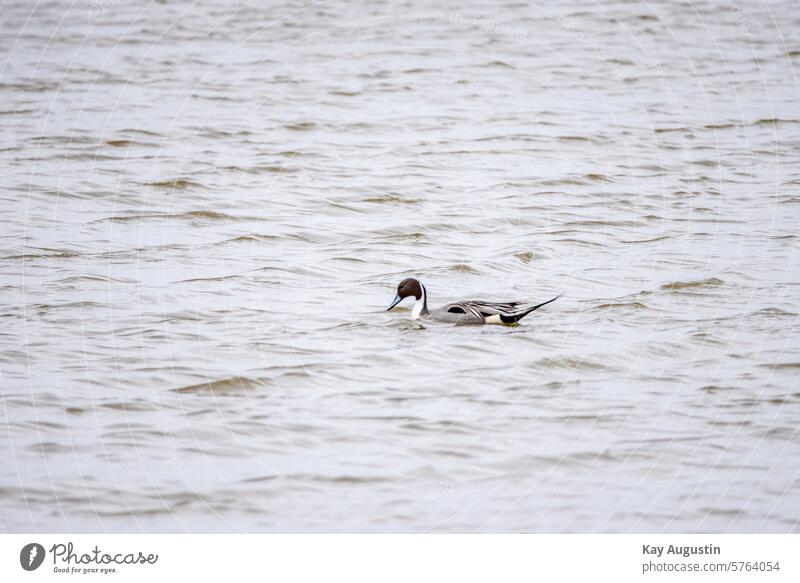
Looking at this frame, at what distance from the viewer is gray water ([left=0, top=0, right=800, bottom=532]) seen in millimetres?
8633

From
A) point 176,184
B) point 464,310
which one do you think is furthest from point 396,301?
point 176,184

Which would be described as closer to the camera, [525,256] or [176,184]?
[525,256]

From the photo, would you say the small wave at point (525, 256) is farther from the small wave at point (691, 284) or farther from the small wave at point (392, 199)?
the small wave at point (392, 199)

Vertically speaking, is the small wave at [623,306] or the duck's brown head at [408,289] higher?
the duck's brown head at [408,289]

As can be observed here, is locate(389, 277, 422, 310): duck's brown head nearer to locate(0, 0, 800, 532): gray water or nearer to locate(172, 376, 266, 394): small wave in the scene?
locate(0, 0, 800, 532): gray water

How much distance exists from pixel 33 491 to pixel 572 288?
273 inches

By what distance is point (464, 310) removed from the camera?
1230 cm

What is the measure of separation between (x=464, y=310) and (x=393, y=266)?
2.58 meters

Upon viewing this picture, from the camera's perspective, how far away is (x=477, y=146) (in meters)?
21.4

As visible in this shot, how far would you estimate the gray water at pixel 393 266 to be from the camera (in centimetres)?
863

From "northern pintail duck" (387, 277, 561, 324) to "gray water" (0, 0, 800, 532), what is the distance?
224 mm

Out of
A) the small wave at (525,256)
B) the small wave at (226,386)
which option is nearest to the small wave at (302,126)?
the small wave at (525,256)

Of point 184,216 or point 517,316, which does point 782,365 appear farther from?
point 184,216

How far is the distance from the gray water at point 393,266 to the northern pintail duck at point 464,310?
0.74 feet
